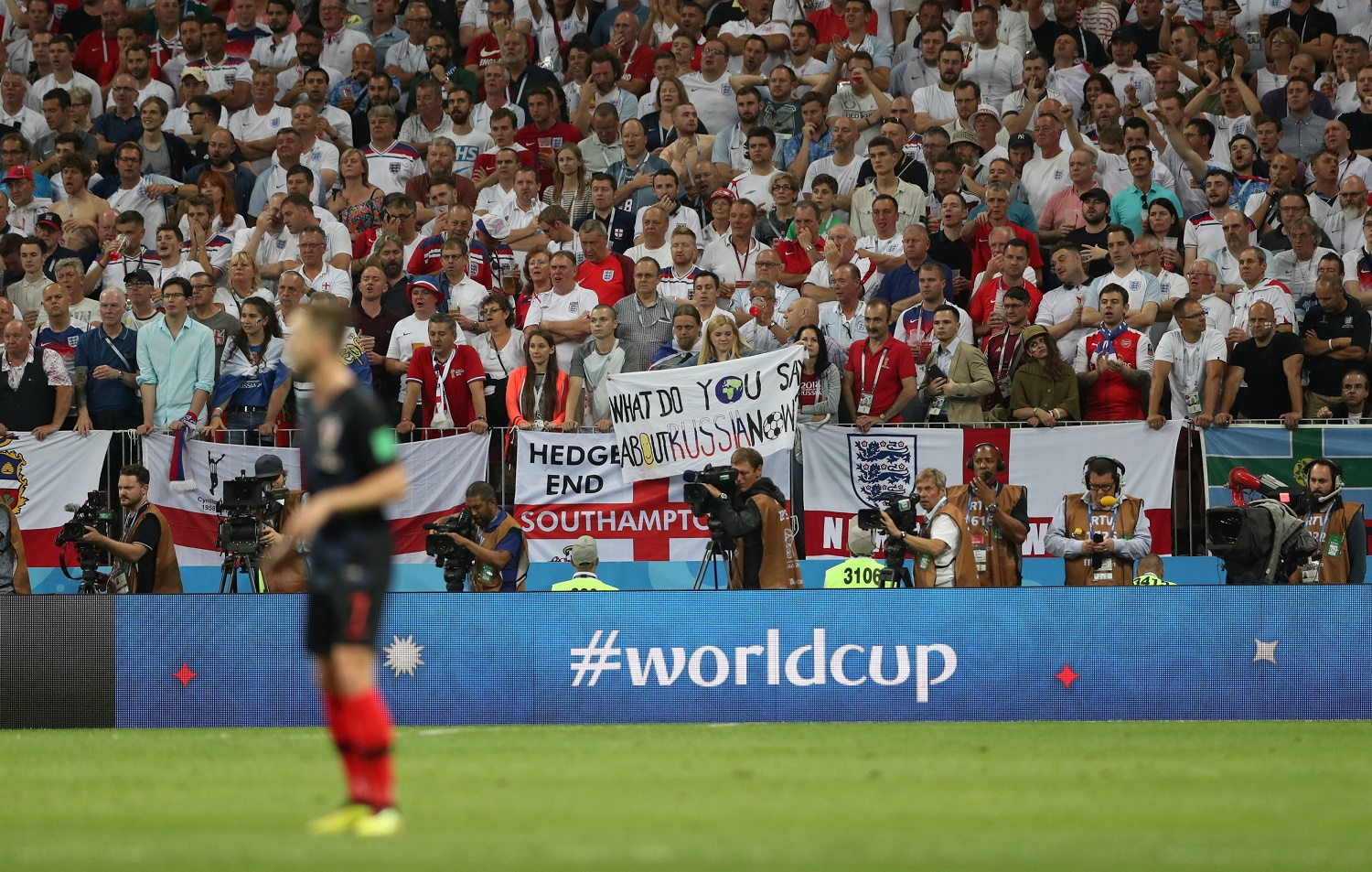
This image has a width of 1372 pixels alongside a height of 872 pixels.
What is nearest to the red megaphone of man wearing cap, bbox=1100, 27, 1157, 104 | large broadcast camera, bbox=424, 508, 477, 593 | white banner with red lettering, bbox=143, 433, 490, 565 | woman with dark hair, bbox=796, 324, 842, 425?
woman with dark hair, bbox=796, 324, 842, 425

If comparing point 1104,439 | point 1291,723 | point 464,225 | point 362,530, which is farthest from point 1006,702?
point 464,225

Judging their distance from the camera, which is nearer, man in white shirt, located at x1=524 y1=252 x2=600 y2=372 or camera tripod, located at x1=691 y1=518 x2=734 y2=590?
camera tripod, located at x1=691 y1=518 x2=734 y2=590

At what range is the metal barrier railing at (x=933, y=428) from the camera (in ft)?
53.1

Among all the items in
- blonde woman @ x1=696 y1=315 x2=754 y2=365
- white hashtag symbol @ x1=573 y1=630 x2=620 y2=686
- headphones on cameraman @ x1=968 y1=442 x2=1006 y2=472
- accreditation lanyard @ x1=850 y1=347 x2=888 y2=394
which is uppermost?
blonde woman @ x1=696 y1=315 x2=754 y2=365

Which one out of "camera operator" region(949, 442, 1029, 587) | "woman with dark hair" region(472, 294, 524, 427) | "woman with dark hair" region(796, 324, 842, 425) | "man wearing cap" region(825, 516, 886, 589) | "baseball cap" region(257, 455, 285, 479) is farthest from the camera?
"woman with dark hair" region(472, 294, 524, 427)

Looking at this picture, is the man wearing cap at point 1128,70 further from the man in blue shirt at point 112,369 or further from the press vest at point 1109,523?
the man in blue shirt at point 112,369

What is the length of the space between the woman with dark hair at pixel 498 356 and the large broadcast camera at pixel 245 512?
2.91 m

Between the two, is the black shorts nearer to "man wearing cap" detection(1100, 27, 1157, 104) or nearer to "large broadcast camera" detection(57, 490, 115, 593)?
"large broadcast camera" detection(57, 490, 115, 593)

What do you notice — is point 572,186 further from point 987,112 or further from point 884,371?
point 987,112

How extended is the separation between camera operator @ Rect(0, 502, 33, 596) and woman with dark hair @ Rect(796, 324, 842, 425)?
7.18 meters

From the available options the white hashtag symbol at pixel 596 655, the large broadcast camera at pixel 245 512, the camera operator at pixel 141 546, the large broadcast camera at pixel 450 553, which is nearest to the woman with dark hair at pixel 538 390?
the large broadcast camera at pixel 450 553

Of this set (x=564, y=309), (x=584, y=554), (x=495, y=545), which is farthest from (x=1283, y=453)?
(x=495, y=545)

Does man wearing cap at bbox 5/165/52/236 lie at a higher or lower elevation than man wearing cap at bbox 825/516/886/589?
higher

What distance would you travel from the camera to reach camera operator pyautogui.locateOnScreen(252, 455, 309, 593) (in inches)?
570
